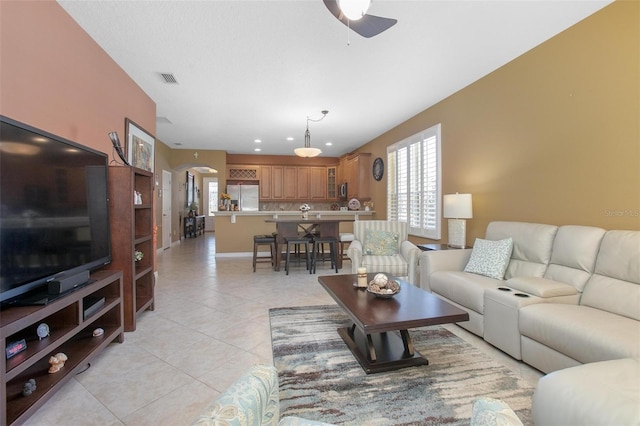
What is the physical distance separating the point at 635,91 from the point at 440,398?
2577mm

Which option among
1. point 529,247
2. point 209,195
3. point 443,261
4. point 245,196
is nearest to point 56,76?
point 443,261

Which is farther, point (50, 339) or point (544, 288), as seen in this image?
point (544, 288)

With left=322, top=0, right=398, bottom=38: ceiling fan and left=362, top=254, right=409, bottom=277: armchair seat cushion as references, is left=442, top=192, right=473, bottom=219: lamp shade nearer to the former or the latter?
left=362, top=254, right=409, bottom=277: armchair seat cushion

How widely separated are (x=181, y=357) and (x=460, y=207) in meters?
3.20

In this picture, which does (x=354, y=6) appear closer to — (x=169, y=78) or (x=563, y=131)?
(x=563, y=131)

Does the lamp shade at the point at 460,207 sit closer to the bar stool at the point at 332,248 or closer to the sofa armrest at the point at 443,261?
the sofa armrest at the point at 443,261

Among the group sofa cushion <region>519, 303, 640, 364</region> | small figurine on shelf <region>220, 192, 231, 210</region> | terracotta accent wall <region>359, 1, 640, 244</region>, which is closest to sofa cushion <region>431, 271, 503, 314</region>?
sofa cushion <region>519, 303, 640, 364</region>

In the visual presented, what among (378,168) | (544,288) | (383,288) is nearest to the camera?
(544,288)

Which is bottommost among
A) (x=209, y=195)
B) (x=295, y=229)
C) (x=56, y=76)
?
(x=295, y=229)

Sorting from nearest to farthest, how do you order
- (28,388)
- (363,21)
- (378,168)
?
(28,388) < (363,21) < (378,168)

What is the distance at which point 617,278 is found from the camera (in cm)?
201

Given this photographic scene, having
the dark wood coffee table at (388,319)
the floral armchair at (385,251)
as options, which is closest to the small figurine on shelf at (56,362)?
the dark wood coffee table at (388,319)

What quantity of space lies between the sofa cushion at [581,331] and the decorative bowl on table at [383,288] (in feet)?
2.80

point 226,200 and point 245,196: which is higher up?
point 245,196
